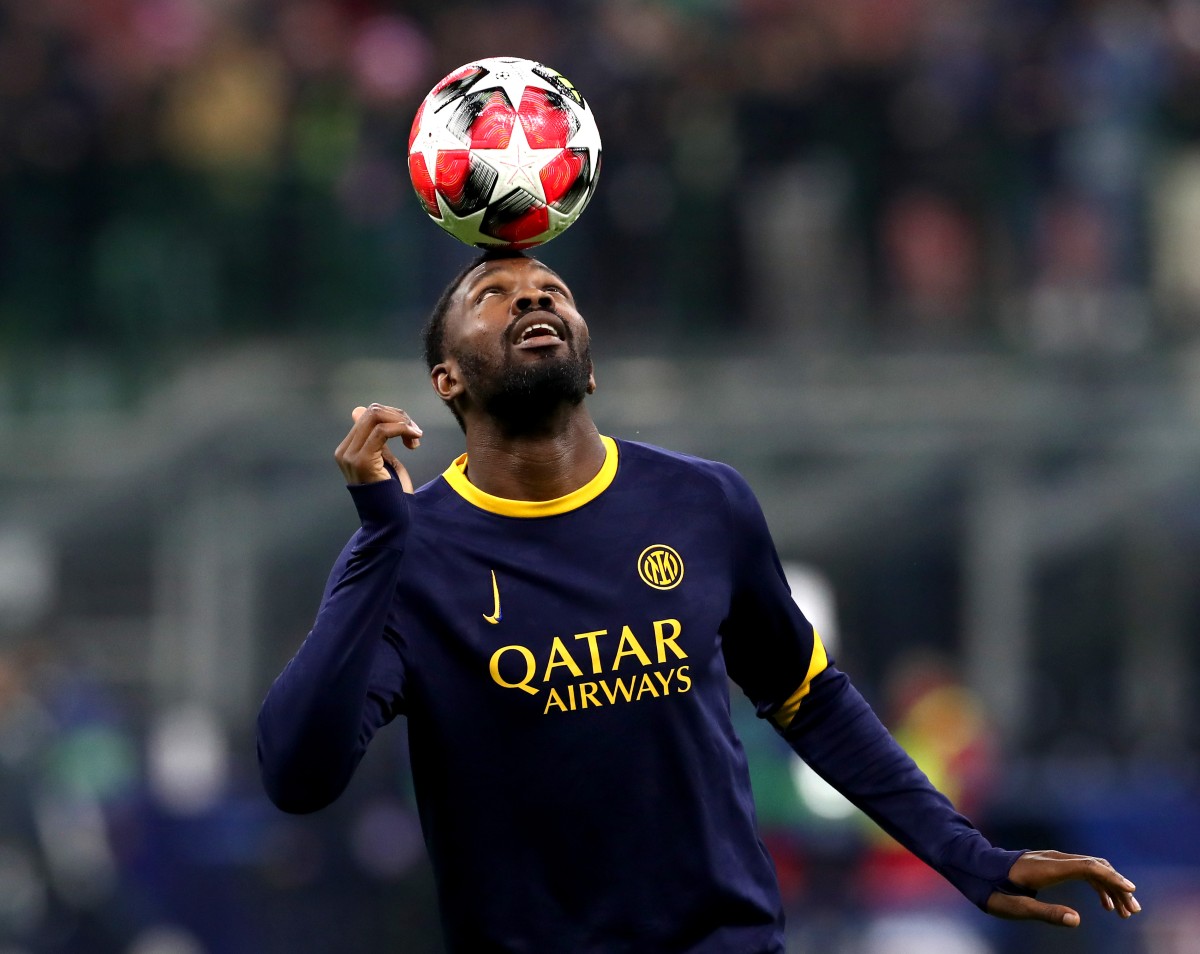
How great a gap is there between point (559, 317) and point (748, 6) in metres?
8.73

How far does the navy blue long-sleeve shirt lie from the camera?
3.73 metres

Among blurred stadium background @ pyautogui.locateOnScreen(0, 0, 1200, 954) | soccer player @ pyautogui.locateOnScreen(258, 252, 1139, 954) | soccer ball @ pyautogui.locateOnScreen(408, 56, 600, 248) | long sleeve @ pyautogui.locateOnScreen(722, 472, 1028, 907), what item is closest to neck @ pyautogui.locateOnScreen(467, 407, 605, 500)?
soccer player @ pyautogui.locateOnScreen(258, 252, 1139, 954)

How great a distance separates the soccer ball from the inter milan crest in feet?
2.47

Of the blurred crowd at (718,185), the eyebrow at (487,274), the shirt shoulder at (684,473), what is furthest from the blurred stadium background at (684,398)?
the eyebrow at (487,274)

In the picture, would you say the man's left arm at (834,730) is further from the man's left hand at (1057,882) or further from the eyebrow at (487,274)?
the eyebrow at (487,274)

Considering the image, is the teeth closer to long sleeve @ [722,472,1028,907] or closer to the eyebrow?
the eyebrow

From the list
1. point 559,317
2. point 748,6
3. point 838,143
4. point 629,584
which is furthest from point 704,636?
point 748,6

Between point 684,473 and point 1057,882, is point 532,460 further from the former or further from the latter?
point 1057,882

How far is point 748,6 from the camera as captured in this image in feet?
40.1

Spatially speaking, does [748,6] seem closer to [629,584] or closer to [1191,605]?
[1191,605]

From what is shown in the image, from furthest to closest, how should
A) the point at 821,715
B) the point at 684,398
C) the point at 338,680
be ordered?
the point at 684,398, the point at 821,715, the point at 338,680

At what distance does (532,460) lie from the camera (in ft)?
12.9

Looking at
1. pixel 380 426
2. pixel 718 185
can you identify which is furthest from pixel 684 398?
pixel 380 426

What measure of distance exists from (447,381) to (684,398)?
280 inches
